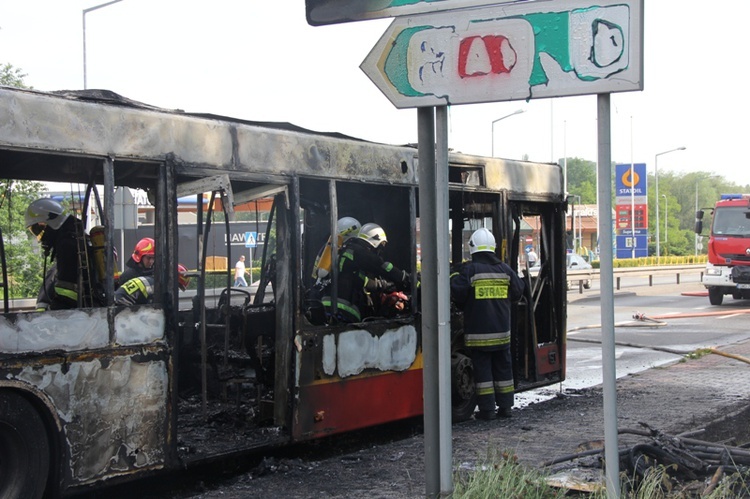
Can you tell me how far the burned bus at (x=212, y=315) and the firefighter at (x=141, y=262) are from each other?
0.30 m

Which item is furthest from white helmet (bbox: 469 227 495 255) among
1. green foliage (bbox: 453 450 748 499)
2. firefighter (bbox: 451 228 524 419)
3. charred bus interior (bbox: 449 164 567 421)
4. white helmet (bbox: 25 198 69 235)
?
white helmet (bbox: 25 198 69 235)

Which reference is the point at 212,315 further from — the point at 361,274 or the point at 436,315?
the point at 436,315

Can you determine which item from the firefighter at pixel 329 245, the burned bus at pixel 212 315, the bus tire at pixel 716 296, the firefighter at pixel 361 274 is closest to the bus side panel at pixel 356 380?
the burned bus at pixel 212 315

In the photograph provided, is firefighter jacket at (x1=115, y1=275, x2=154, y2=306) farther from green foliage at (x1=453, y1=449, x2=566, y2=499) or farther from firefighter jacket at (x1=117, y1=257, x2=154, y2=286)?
green foliage at (x1=453, y1=449, x2=566, y2=499)

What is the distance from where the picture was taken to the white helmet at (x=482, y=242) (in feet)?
28.3

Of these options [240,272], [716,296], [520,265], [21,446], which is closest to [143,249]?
[21,446]

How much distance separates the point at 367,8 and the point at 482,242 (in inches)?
173

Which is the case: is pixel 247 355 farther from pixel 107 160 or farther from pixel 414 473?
pixel 107 160

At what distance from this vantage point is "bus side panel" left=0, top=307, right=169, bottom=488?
199 inches

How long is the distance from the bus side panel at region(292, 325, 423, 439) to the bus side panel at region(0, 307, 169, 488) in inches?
54.7

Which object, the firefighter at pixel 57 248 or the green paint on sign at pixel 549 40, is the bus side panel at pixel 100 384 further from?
the green paint on sign at pixel 549 40

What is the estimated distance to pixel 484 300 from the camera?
28.0ft

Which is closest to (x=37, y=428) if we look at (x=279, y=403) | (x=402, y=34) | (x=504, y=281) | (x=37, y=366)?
(x=37, y=366)

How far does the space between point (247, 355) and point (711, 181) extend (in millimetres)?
132845
